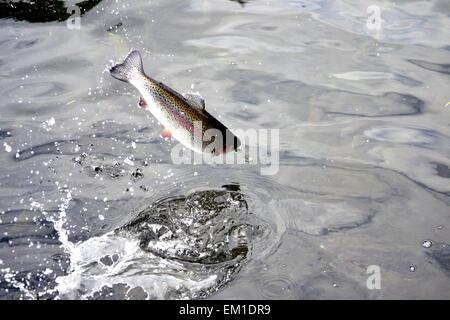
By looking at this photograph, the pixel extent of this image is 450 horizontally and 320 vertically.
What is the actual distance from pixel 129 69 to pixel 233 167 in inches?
59.0

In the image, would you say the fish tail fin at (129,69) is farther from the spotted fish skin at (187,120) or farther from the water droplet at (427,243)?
the water droplet at (427,243)

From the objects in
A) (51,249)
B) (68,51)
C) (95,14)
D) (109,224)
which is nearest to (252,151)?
(109,224)

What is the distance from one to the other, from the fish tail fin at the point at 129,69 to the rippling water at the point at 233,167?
1.18 m

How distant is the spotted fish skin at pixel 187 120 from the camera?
383 cm

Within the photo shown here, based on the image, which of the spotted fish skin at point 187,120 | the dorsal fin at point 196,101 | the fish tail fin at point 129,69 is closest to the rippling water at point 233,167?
the spotted fish skin at point 187,120

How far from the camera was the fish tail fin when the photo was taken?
4.07 metres

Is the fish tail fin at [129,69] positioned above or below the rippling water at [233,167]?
above

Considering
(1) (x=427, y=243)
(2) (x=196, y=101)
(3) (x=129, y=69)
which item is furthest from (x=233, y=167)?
(1) (x=427, y=243)

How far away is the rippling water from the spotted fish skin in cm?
81

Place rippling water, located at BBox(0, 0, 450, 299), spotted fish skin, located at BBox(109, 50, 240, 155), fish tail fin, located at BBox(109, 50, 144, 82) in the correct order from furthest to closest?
fish tail fin, located at BBox(109, 50, 144, 82) < rippling water, located at BBox(0, 0, 450, 299) < spotted fish skin, located at BBox(109, 50, 240, 155)

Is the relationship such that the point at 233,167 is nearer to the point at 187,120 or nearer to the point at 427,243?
the point at 187,120

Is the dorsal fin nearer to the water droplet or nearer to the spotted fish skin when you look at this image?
the spotted fish skin

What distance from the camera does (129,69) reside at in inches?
161

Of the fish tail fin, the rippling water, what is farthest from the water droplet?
the fish tail fin
